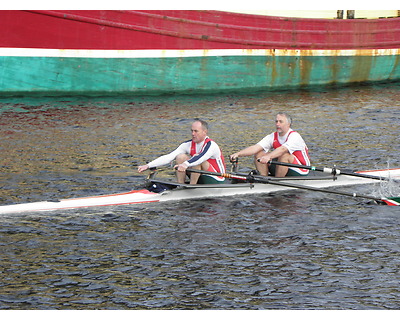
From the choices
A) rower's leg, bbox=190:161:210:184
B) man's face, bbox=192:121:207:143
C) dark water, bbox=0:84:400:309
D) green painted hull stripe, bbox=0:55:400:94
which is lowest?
dark water, bbox=0:84:400:309

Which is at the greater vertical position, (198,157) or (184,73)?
(184,73)

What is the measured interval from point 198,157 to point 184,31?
1471cm

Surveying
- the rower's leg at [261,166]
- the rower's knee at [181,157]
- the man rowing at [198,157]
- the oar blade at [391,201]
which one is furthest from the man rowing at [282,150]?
the oar blade at [391,201]

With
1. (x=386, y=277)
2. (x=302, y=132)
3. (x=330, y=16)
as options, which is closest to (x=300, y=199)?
(x=386, y=277)

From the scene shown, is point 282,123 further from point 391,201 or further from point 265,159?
point 391,201

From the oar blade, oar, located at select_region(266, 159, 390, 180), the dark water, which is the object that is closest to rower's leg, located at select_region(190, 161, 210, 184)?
the dark water

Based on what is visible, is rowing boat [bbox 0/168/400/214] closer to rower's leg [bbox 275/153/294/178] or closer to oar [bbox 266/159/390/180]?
oar [bbox 266/159/390/180]

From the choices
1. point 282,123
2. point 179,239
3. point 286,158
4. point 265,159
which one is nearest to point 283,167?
point 286,158

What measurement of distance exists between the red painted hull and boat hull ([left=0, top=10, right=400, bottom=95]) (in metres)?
0.04

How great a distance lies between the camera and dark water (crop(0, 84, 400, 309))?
407 inches

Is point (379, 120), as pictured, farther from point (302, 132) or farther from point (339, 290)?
→ point (339, 290)

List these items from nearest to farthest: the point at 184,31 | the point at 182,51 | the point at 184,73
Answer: the point at 184,31 < the point at 182,51 < the point at 184,73

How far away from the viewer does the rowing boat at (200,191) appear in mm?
13867

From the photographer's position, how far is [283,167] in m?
15.3
